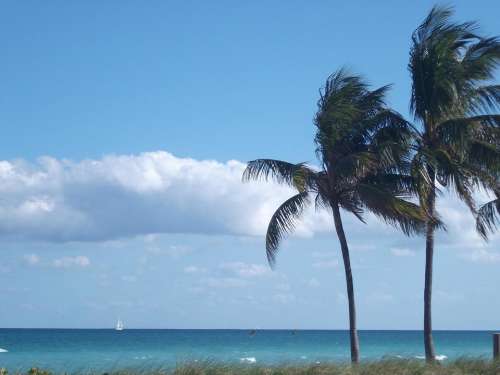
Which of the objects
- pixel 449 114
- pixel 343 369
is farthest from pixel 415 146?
pixel 343 369

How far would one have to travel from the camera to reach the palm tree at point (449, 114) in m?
21.3

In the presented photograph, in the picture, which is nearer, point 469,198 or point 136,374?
point 136,374

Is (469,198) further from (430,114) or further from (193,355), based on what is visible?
(193,355)

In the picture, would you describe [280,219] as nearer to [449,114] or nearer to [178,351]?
[449,114]

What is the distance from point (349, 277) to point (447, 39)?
6378 millimetres

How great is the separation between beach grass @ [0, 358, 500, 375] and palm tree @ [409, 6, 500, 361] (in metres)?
1.53

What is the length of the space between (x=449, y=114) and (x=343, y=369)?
23.7 feet

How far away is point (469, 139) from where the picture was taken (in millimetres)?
21156

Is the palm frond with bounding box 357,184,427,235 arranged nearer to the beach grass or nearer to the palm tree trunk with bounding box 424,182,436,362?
the palm tree trunk with bounding box 424,182,436,362

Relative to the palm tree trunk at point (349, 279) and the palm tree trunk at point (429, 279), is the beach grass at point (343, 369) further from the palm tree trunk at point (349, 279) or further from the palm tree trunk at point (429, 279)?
the palm tree trunk at point (349, 279)

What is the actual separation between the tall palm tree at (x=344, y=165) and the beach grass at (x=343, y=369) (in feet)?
9.02

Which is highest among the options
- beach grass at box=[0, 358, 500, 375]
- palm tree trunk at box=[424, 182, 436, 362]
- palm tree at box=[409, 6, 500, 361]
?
palm tree at box=[409, 6, 500, 361]

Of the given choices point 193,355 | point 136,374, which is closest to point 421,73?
point 193,355

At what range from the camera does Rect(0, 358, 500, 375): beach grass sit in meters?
16.9
